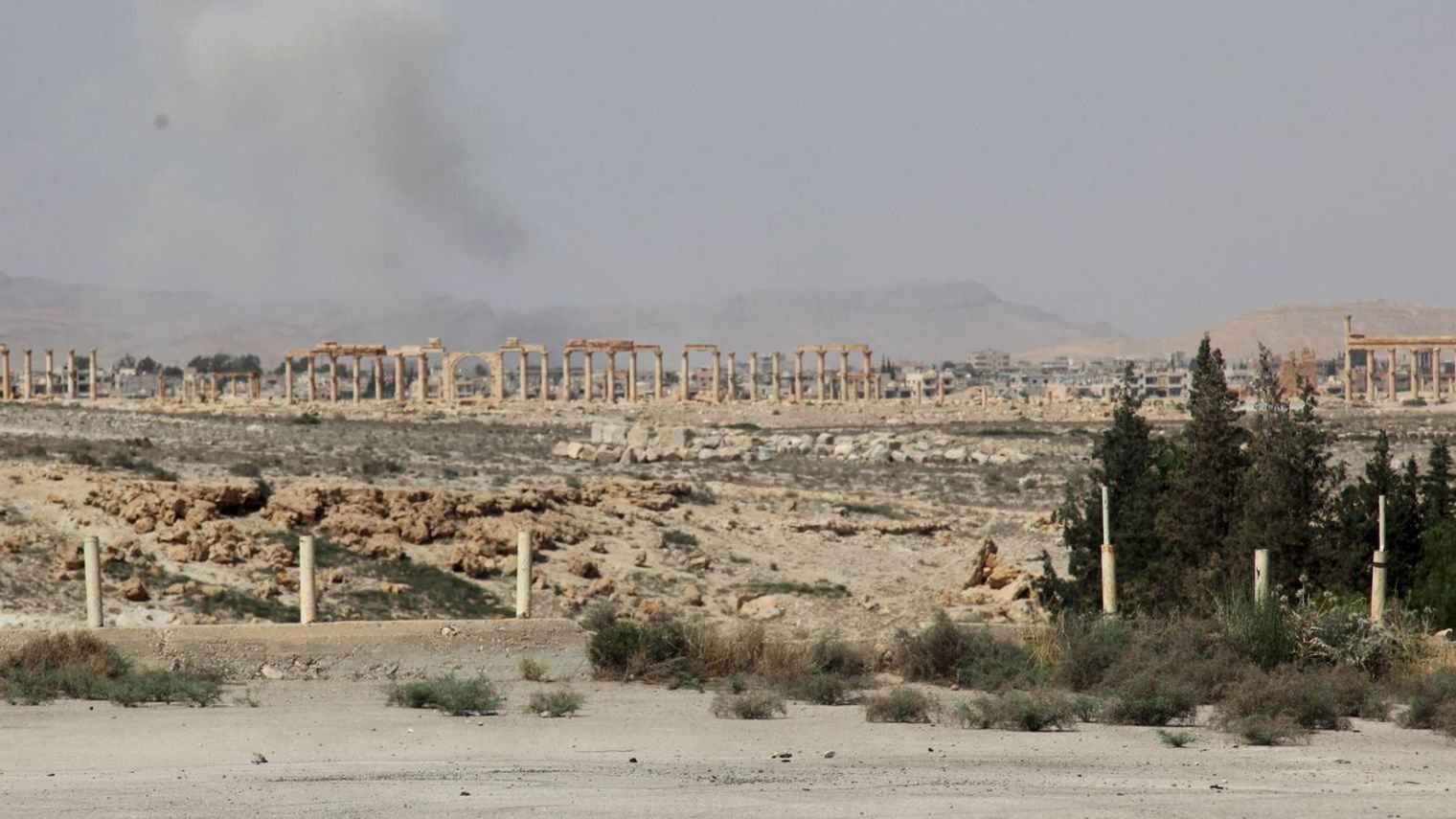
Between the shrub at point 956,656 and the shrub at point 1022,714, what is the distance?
1594 mm

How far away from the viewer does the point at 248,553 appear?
2020cm

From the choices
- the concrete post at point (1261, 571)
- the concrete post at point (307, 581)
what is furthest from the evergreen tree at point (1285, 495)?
the concrete post at point (307, 581)

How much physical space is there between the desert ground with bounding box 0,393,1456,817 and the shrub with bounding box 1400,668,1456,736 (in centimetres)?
16

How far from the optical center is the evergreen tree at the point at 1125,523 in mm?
→ 16938

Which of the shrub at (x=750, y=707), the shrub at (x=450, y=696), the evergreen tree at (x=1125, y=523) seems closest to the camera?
the shrub at (x=750, y=707)

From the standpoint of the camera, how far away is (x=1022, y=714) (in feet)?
A: 38.9

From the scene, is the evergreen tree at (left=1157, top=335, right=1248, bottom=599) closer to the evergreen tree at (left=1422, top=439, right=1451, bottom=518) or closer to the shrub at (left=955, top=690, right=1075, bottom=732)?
the evergreen tree at (left=1422, top=439, right=1451, bottom=518)

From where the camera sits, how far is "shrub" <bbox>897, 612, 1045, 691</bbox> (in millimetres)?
13906

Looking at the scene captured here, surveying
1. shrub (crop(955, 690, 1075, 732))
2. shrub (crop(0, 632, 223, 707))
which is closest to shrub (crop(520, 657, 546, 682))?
shrub (crop(0, 632, 223, 707))

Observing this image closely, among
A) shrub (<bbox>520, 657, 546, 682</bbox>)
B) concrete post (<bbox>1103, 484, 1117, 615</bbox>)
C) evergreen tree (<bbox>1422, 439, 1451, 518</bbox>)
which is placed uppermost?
evergreen tree (<bbox>1422, 439, 1451, 518</bbox>)

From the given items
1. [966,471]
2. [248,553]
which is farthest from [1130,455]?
[966,471]

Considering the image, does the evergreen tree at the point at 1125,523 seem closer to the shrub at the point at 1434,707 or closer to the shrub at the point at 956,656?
the shrub at the point at 956,656

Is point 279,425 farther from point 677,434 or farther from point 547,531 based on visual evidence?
point 547,531

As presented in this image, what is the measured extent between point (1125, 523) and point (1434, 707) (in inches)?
225
